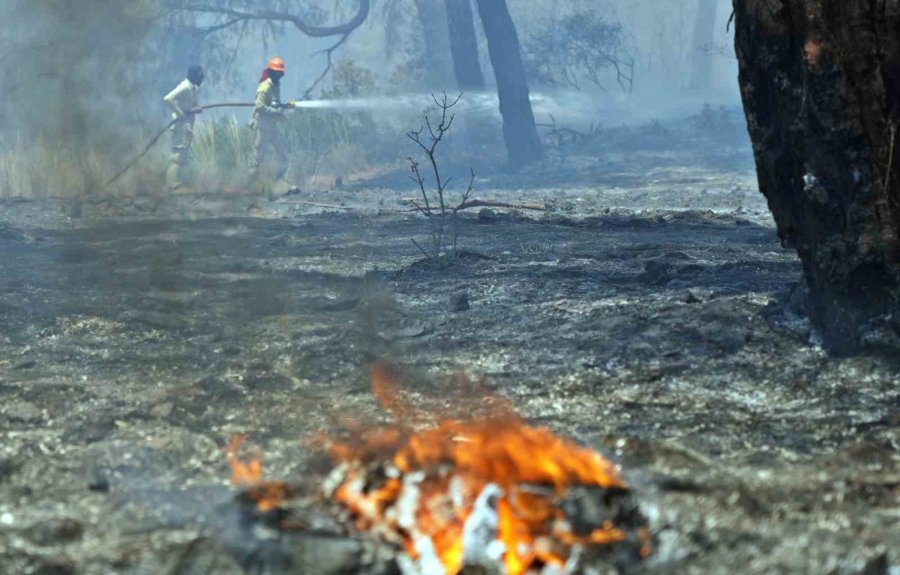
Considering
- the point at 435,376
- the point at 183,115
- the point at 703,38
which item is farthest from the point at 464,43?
the point at 703,38

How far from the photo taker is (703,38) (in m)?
35.2

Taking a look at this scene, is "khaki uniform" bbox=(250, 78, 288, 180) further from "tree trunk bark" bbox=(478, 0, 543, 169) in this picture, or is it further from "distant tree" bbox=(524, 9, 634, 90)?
"distant tree" bbox=(524, 9, 634, 90)

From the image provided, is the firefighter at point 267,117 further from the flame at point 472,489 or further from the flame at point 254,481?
the flame at point 472,489

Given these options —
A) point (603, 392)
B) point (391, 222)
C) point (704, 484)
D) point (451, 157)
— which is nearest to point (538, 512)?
point (704, 484)

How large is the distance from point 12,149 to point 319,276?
929 cm

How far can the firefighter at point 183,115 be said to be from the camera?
14.9m

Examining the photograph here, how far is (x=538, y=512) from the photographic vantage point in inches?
127

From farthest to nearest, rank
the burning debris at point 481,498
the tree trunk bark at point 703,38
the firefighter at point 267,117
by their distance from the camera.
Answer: the tree trunk bark at point 703,38
the firefighter at point 267,117
the burning debris at point 481,498

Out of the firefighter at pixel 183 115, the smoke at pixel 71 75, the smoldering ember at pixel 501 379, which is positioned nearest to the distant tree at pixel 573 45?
the smoke at pixel 71 75

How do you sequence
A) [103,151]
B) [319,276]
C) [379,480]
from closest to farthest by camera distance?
[379,480]
[319,276]
[103,151]

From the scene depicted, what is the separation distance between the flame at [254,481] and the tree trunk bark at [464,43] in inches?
663

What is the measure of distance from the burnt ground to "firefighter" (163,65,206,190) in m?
5.39

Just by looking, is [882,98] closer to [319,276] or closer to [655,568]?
[655,568]

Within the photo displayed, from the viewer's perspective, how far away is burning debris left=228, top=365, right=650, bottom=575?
120 inches
